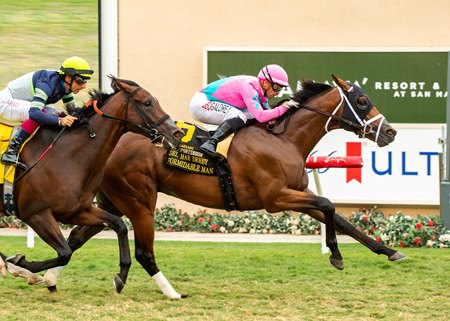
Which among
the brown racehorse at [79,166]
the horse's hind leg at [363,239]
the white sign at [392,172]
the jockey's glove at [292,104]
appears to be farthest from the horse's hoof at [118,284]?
Result: the white sign at [392,172]

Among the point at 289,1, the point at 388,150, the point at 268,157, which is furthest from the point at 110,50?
the point at 268,157

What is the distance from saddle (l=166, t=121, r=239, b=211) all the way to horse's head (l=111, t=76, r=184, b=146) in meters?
0.77

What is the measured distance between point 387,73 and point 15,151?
6862 millimetres

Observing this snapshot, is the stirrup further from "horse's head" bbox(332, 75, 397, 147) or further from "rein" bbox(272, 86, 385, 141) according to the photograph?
"horse's head" bbox(332, 75, 397, 147)

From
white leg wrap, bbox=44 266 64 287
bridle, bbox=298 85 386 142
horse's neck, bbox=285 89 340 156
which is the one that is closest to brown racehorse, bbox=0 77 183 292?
white leg wrap, bbox=44 266 64 287

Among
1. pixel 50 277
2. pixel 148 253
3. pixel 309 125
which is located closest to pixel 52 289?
pixel 50 277

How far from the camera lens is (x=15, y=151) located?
8156 millimetres

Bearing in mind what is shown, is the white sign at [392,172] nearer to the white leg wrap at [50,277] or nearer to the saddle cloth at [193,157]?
the saddle cloth at [193,157]

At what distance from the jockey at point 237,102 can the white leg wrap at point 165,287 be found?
1.14 metres

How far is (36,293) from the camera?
28.2ft

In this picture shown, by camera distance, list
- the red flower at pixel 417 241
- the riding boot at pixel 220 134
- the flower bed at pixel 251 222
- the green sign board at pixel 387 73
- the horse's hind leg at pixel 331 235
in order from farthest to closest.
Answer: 1. the green sign board at pixel 387 73
2. the flower bed at pixel 251 222
3. the red flower at pixel 417 241
4. the riding boot at pixel 220 134
5. the horse's hind leg at pixel 331 235

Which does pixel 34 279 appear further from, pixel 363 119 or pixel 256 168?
pixel 363 119

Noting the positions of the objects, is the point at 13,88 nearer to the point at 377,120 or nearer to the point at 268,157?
the point at 268,157

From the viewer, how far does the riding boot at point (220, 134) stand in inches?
344
